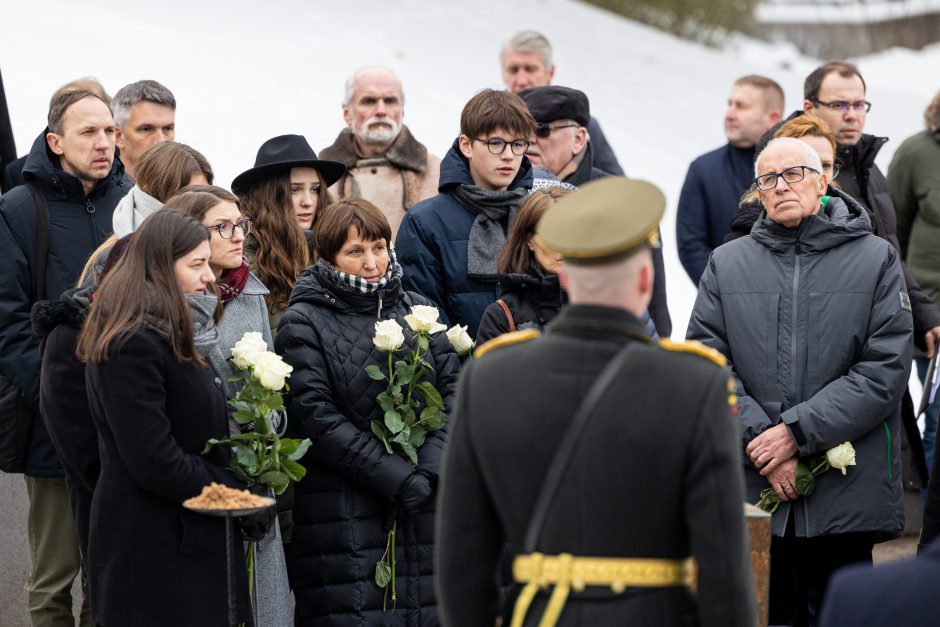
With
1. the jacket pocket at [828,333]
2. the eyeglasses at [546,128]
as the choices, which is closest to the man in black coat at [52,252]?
the eyeglasses at [546,128]

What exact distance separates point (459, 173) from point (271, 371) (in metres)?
1.66

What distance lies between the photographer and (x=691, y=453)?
3.00 metres

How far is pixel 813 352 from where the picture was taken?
17.4 ft

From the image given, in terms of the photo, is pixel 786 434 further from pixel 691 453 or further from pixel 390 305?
pixel 691 453

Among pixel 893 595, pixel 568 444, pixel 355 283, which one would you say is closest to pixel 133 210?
pixel 355 283

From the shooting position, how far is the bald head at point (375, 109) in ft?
21.9

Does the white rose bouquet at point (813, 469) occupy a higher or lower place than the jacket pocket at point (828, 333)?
lower

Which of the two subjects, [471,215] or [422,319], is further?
[471,215]

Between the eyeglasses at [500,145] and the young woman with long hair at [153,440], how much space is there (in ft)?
5.51

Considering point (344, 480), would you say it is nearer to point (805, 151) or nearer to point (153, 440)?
point (153, 440)

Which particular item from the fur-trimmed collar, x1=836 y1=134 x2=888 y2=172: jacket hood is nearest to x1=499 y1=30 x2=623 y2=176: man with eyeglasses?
the fur-trimmed collar

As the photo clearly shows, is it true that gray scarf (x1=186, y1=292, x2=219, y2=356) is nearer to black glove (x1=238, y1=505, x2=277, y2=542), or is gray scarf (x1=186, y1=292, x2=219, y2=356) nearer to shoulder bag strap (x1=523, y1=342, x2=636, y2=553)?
black glove (x1=238, y1=505, x2=277, y2=542)

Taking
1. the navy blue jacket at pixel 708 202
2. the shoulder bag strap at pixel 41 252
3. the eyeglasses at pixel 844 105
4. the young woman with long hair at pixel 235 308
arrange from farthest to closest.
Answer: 1. the navy blue jacket at pixel 708 202
2. the eyeglasses at pixel 844 105
3. the shoulder bag strap at pixel 41 252
4. the young woman with long hair at pixel 235 308

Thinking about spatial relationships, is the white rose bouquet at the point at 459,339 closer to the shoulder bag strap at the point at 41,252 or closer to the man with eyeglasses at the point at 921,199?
→ the shoulder bag strap at the point at 41,252
